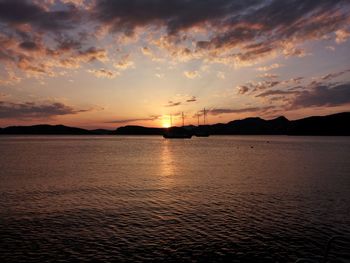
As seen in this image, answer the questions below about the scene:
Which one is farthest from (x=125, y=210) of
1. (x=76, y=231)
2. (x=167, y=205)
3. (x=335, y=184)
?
(x=335, y=184)

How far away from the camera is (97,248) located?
22.8 metres

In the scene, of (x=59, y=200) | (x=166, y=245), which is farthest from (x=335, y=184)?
(x=59, y=200)

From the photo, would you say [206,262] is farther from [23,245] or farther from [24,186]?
[24,186]

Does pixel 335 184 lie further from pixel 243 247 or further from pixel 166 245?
pixel 166 245

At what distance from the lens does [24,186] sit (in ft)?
157

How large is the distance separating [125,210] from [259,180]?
29704mm

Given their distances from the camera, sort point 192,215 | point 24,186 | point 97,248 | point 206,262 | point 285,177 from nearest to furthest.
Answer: point 206,262, point 97,248, point 192,215, point 24,186, point 285,177

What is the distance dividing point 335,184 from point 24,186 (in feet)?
157

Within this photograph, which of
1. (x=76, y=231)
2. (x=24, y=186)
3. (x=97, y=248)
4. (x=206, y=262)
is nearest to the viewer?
(x=206, y=262)

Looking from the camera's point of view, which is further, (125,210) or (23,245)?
(125,210)

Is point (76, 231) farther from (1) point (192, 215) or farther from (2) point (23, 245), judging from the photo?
(1) point (192, 215)

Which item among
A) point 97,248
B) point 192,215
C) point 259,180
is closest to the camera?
point 97,248

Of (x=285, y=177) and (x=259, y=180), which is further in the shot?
(x=285, y=177)

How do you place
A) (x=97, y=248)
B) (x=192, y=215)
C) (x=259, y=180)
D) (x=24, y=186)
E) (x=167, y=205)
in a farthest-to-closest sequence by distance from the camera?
1. (x=259, y=180)
2. (x=24, y=186)
3. (x=167, y=205)
4. (x=192, y=215)
5. (x=97, y=248)
